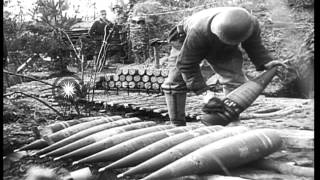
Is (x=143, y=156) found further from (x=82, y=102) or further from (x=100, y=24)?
(x=100, y=24)

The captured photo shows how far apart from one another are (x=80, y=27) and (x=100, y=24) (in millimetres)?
1446

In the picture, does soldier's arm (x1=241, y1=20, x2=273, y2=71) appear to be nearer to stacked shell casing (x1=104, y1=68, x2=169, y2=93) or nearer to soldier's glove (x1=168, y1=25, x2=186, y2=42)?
soldier's glove (x1=168, y1=25, x2=186, y2=42)

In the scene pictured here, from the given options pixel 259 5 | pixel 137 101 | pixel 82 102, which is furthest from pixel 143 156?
pixel 259 5

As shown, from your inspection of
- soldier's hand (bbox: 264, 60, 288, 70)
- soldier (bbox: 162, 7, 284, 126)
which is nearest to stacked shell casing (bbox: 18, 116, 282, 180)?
soldier (bbox: 162, 7, 284, 126)

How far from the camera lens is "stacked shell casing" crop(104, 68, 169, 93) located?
607 cm

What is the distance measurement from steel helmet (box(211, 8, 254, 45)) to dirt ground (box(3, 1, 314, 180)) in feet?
2.89

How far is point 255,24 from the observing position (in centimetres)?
325

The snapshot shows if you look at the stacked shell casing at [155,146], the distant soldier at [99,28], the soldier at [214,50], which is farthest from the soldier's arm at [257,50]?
the distant soldier at [99,28]

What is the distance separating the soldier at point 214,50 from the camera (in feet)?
9.80

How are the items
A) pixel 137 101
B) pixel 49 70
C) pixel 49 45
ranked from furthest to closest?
1. pixel 49 70
2. pixel 49 45
3. pixel 137 101

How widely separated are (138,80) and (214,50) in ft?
9.72

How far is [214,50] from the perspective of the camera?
11.1 ft

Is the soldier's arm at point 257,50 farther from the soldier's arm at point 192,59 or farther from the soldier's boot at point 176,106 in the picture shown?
the soldier's boot at point 176,106

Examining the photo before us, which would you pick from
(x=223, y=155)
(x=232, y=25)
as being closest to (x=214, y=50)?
(x=232, y=25)
